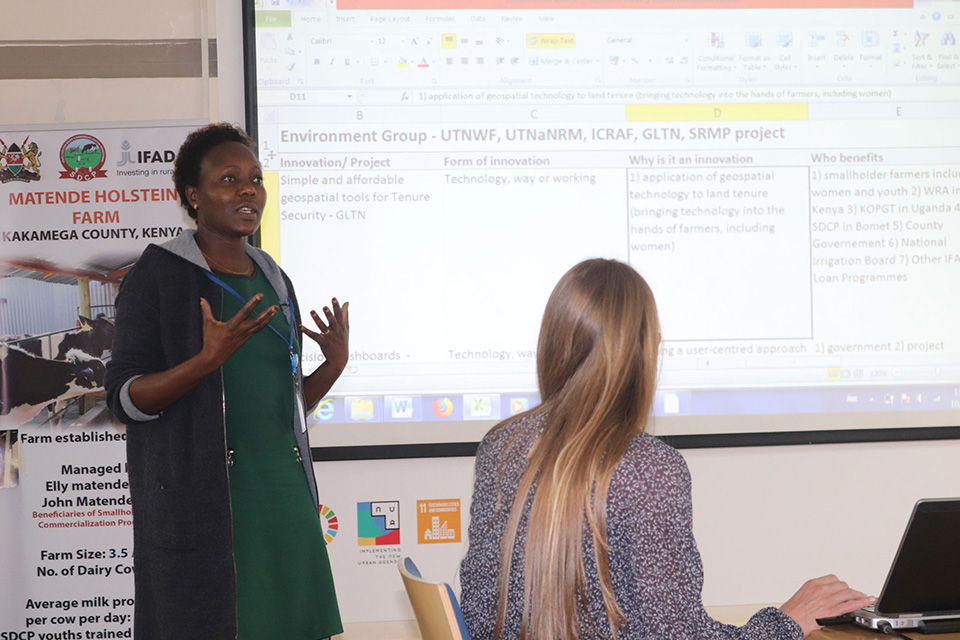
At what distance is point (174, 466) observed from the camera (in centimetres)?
168

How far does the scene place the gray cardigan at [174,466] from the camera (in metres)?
1.67

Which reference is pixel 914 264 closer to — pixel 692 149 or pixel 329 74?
pixel 692 149

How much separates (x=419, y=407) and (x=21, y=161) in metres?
1.50

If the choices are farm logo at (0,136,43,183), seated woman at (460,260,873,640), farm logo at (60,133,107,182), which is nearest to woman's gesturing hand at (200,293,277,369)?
seated woman at (460,260,873,640)

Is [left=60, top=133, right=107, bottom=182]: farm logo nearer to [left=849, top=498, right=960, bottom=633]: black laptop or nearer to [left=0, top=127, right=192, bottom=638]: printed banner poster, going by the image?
[left=0, top=127, right=192, bottom=638]: printed banner poster

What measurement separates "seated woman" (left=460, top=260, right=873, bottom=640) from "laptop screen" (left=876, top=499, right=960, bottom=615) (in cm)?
15

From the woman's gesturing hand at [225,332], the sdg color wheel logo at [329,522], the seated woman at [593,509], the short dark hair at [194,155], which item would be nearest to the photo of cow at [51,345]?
the sdg color wheel logo at [329,522]

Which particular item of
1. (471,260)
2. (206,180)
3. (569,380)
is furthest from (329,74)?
(569,380)

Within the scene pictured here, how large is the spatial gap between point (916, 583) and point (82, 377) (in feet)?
7.76

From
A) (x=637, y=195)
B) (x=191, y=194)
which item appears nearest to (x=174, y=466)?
(x=191, y=194)

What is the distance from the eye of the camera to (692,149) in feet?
10.00

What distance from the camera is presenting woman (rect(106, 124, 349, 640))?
1.67m

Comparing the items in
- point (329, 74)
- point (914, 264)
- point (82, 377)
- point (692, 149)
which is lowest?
point (82, 377)

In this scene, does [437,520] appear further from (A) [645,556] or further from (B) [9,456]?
(A) [645,556]
